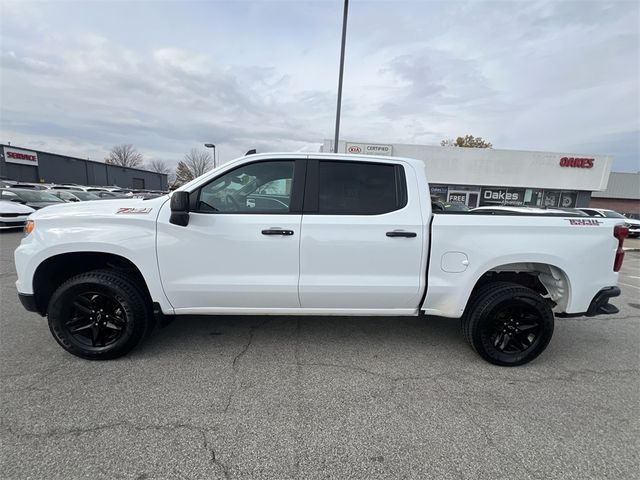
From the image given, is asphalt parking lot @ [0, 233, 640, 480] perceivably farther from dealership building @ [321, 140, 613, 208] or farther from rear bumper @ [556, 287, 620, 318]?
dealership building @ [321, 140, 613, 208]

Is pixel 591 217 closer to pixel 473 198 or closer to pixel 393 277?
pixel 393 277

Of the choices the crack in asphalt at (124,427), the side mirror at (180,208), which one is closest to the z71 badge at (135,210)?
the side mirror at (180,208)

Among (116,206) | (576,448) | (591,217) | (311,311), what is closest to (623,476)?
(576,448)

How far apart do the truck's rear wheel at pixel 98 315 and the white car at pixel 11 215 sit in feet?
32.3

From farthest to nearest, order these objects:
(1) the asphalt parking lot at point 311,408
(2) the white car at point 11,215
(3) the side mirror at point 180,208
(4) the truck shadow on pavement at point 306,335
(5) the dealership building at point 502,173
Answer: (5) the dealership building at point 502,173
(2) the white car at point 11,215
(4) the truck shadow on pavement at point 306,335
(3) the side mirror at point 180,208
(1) the asphalt parking lot at point 311,408

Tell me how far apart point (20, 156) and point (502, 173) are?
146ft

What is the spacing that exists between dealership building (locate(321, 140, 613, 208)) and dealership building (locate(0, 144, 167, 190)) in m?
33.9

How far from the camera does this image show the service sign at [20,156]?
3198 cm

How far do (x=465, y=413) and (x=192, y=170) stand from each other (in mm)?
59673

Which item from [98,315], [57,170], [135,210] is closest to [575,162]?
[135,210]

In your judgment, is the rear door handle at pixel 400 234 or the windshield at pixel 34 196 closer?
the rear door handle at pixel 400 234

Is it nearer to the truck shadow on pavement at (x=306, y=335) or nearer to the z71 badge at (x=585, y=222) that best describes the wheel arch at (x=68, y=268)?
the truck shadow on pavement at (x=306, y=335)

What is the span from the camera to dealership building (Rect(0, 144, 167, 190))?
32.6m

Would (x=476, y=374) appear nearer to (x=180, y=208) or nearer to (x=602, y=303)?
(x=602, y=303)
